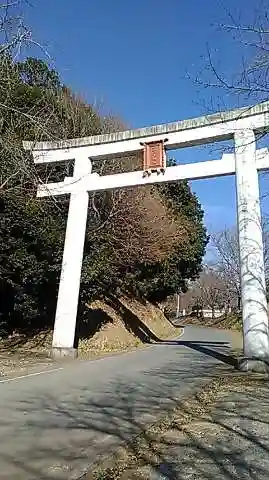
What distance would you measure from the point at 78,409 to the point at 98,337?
13.6m

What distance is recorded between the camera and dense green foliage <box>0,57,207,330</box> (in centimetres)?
1327

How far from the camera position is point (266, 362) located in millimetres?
11430

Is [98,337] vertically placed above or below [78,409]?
above

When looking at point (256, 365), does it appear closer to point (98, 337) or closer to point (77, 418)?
point (77, 418)

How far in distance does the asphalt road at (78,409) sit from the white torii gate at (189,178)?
1534 millimetres

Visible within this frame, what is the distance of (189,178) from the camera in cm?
1380

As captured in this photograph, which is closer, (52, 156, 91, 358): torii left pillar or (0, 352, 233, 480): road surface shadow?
(0, 352, 233, 480): road surface shadow

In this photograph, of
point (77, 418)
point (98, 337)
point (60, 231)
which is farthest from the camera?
point (98, 337)

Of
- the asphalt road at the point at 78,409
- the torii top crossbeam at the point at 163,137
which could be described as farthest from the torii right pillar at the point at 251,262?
the asphalt road at the point at 78,409

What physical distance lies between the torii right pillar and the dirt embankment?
5.27 meters

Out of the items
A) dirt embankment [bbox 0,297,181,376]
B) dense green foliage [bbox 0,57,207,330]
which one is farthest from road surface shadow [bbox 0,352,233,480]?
dense green foliage [bbox 0,57,207,330]

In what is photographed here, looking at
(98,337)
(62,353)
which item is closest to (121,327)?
(98,337)

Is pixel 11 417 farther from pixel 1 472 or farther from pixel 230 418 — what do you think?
pixel 230 418

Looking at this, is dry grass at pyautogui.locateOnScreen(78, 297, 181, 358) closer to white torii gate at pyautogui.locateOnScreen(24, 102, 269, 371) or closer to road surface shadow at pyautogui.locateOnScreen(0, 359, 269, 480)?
white torii gate at pyautogui.locateOnScreen(24, 102, 269, 371)
